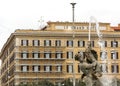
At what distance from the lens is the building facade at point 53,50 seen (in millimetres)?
128875

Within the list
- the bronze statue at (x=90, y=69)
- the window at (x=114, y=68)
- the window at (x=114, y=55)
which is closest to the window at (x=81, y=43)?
the window at (x=114, y=55)

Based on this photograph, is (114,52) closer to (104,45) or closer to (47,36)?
(104,45)

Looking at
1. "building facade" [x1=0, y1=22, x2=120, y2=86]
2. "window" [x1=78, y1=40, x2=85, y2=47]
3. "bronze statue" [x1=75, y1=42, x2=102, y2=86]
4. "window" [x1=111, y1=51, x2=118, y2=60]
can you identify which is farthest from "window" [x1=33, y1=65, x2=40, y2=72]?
"bronze statue" [x1=75, y1=42, x2=102, y2=86]

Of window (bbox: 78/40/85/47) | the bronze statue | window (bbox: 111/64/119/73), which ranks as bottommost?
window (bbox: 111/64/119/73)

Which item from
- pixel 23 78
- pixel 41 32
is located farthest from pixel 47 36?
pixel 23 78

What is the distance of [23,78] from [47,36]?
10122mm

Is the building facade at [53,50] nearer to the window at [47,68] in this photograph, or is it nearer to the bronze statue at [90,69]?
the window at [47,68]

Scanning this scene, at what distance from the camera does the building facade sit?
12888 cm

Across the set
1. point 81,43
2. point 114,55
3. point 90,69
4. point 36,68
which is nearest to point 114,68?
point 114,55

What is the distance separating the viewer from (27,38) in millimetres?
129625

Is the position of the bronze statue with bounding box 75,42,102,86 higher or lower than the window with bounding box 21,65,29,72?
higher

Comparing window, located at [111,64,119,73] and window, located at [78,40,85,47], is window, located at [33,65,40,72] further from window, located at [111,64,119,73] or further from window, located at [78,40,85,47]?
window, located at [111,64,119,73]

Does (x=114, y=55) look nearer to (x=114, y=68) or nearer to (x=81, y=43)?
(x=114, y=68)

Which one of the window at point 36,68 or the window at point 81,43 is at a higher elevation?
the window at point 81,43
